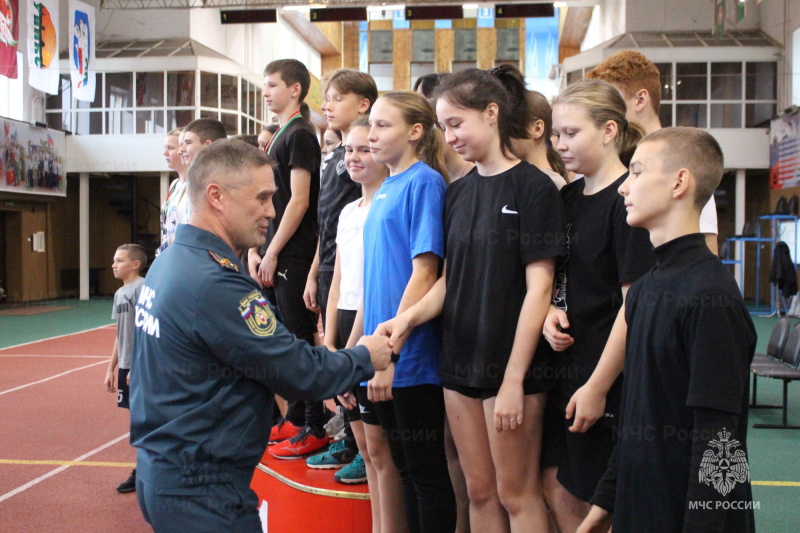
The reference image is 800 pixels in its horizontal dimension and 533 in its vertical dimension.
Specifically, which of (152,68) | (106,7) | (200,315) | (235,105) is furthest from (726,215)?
(200,315)

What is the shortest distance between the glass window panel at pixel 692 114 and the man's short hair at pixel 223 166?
68.1 feet

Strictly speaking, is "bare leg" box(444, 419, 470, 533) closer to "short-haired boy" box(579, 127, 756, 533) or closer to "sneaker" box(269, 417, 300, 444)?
"short-haired boy" box(579, 127, 756, 533)

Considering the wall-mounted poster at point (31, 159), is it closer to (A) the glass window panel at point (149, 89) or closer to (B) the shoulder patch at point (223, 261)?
(A) the glass window panel at point (149, 89)

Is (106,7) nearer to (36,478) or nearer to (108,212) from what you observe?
(108,212)

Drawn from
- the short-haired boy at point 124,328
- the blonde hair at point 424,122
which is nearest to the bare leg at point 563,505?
the blonde hair at point 424,122

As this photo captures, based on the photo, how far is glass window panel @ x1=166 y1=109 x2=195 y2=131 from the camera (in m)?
20.8

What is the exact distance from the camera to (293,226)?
13.1ft

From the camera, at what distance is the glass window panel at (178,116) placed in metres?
20.8

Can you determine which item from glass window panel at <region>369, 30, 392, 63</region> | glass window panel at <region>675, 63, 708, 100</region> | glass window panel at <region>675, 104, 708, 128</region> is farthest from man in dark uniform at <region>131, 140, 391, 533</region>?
glass window panel at <region>369, 30, 392, 63</region>

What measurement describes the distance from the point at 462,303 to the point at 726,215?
877 inches

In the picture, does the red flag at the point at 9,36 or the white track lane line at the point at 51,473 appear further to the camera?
the red flag at the point at 9,36

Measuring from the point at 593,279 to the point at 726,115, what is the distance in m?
20.9

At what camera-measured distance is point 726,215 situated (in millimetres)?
22359

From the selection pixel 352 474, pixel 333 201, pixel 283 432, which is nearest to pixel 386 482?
pixel 352 474
